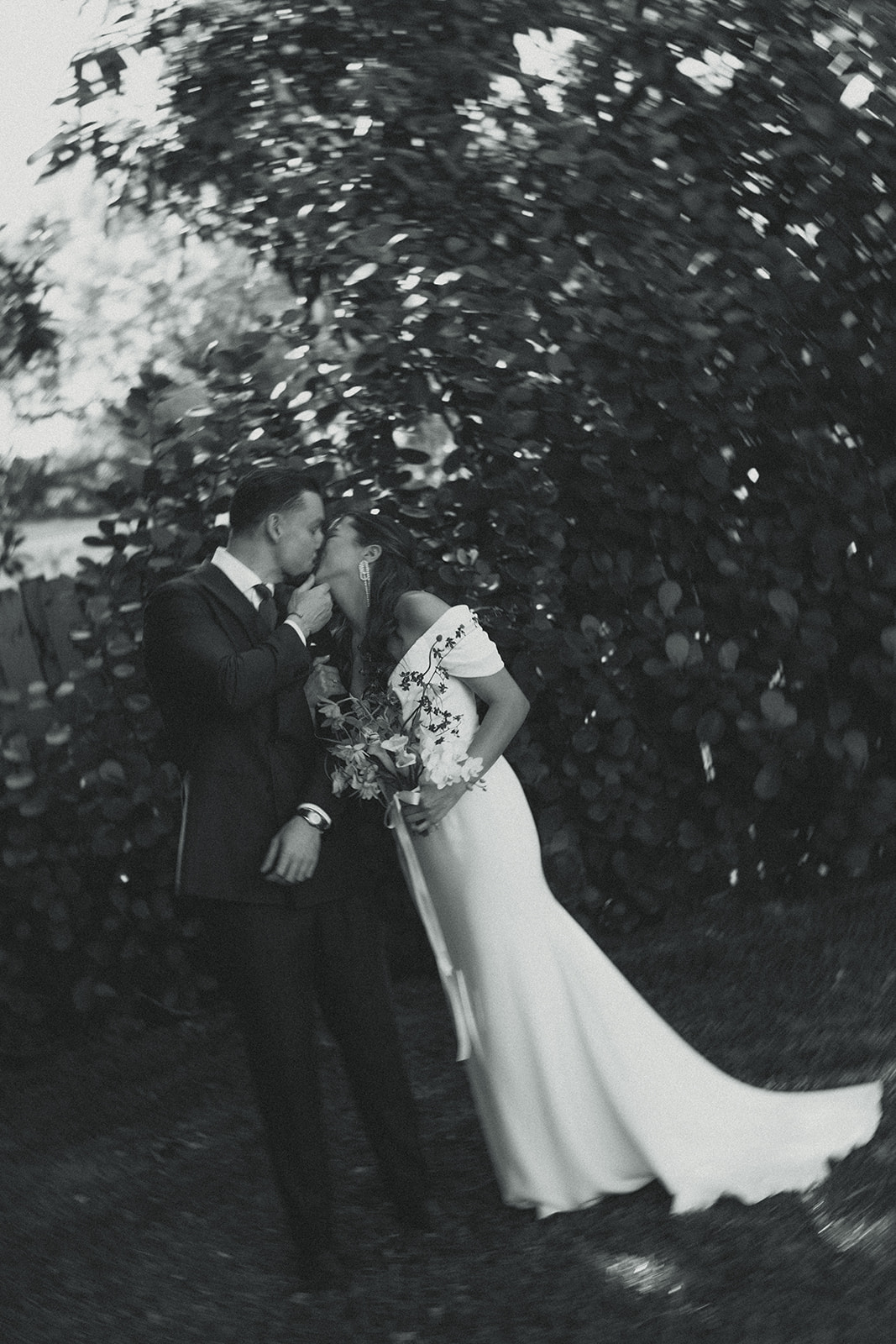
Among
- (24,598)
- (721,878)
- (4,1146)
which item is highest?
(24,598)

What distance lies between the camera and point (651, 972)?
5770 millimetres

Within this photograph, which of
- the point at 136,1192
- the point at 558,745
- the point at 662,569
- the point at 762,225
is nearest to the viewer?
the point at 136,1192

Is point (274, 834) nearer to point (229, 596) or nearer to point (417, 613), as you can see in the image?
point (229, 596)

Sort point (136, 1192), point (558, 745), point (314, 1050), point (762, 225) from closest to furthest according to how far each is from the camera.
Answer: point (314, 1050) < point (136, 1192) < point (762, 225) < point (558, 745)

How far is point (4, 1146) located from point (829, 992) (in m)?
2.79

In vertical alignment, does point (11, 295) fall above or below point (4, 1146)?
above

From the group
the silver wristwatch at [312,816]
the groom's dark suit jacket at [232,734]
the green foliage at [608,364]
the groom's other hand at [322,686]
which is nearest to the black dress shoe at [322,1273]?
the groom's dark suit jacket at [232,734]

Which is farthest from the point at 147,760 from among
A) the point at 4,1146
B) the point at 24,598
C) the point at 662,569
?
the point at 662,569

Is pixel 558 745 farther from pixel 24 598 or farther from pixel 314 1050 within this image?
pixel 314 1050

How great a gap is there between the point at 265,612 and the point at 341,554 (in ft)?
1.10

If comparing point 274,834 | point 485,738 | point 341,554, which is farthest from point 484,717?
point 274,834

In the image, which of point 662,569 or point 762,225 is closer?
point 762,225

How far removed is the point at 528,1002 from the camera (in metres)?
3.82

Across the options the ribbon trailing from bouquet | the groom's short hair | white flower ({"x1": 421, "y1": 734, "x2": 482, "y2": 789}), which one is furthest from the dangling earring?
the ribbon trailing from bouquet
